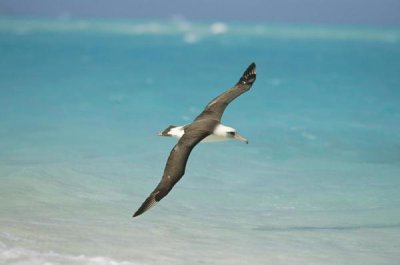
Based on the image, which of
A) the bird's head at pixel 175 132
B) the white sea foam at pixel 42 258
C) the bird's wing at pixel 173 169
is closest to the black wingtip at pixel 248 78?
the bird's head at pixel 175 132

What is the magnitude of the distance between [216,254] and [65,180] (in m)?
6.73

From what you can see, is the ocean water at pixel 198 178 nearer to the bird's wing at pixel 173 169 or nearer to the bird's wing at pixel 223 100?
the bird's wing at pixel 173 169

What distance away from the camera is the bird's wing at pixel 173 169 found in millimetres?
13500

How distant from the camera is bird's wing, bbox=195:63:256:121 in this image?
54.7 feet

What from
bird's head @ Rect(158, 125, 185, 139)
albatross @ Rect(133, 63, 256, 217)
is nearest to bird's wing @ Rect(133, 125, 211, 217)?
albatross @ Rect(133, 63, 256, 217)

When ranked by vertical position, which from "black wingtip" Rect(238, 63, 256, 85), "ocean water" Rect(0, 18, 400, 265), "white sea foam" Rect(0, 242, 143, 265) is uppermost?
"black wingtip" Rect(238, 63, 256, 85)

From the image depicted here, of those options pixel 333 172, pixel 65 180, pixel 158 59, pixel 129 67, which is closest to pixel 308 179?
pixel 333 172

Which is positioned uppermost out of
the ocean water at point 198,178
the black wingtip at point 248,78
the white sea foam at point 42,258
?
the black wingtip at point 248,78

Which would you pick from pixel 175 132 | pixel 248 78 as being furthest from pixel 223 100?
A: pixel 175 132

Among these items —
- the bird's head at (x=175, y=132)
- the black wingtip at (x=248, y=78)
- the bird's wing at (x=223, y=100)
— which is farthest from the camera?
the black wingtip at (x=248, y=78)

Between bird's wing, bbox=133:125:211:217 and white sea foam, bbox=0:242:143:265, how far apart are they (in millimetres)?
951

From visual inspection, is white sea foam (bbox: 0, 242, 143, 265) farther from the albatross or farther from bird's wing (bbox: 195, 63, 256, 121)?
bird's wing (bbox: 195, 63, 256, 121)

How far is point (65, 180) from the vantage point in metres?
21.0

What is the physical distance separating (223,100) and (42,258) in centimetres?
481
